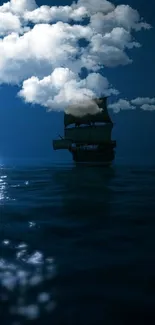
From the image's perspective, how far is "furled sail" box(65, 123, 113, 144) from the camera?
109m

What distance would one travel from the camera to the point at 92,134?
109m

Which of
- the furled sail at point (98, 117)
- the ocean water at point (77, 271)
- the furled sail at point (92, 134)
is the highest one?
the furled sail at point (98, 117)

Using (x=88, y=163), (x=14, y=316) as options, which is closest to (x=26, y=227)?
(x=14, y=316)

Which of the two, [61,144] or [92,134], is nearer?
[61,144]

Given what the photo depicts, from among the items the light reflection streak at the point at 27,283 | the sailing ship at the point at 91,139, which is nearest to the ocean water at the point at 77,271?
the light reflection streak at the point at 27,283

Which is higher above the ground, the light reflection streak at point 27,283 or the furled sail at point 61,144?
the furled sail at point 61,144

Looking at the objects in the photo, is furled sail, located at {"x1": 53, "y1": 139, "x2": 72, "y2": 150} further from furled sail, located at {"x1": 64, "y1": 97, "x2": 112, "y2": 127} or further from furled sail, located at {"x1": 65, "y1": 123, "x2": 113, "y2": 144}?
furled sail, located at {"x1": 64, "y1": 97, "x2": 112, "y2": 127}

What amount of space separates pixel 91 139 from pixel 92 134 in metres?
2.24

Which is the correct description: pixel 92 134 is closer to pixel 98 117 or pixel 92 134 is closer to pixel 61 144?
pixel 98 117

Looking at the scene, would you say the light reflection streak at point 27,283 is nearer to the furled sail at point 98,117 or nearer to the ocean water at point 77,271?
the ocean water at point 77,271

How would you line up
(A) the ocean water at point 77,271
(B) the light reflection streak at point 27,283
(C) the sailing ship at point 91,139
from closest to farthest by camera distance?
(A) the ocean water at point 77,271, (B) the light reflection streak at point 27,283, (C) the sailing ship at point 91,139

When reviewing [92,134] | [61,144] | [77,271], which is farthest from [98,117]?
[77,271]

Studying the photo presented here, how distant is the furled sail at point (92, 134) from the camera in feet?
357

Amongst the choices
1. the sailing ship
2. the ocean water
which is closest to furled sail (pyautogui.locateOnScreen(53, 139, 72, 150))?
the sailing ship
